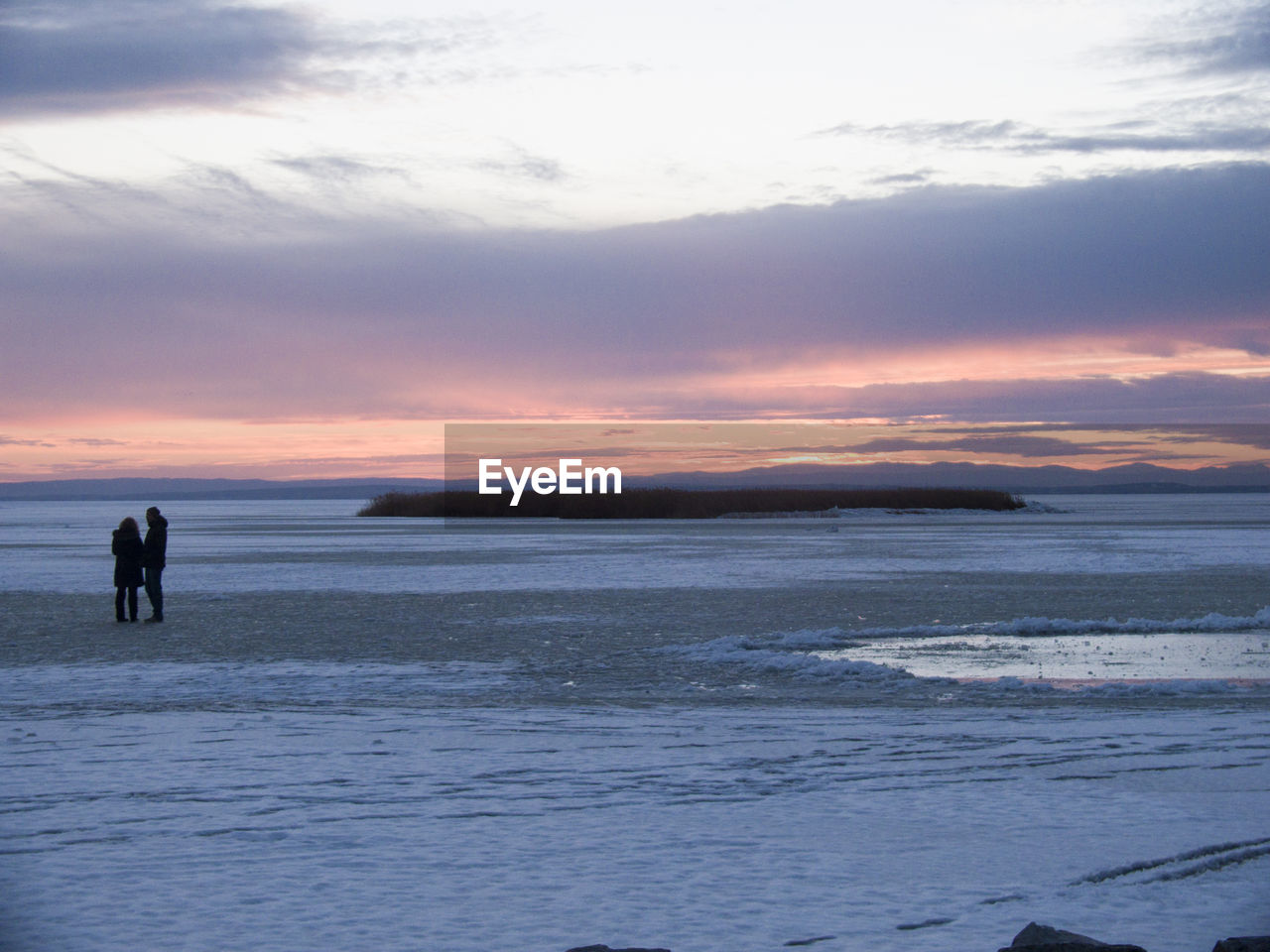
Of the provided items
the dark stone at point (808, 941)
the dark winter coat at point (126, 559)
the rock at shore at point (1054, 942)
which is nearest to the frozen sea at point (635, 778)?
the dark stone at point (808, 941)

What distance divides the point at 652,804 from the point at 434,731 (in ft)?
7.58

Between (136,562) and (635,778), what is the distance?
34.0ft

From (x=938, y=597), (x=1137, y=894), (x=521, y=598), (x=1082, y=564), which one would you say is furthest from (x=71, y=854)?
(x=1082, y=564)

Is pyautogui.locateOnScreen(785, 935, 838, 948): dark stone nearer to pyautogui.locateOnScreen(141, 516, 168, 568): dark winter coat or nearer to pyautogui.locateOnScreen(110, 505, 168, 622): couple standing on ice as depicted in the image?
pyautogui.locateOnScreen(110, 505, 168, 622): couple standing on ice

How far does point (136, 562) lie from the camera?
1483 cm

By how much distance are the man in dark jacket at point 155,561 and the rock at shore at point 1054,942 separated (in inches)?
507

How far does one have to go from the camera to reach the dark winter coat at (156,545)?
49.1 ft

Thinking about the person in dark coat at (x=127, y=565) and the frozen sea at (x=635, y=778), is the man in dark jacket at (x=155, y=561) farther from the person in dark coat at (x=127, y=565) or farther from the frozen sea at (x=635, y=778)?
the frozen sea at (x=635, y=778)

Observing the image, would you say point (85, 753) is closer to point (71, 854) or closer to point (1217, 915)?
point (71, 854)

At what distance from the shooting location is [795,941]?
4199 mm

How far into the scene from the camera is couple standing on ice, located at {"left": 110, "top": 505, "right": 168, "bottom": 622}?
14672mm

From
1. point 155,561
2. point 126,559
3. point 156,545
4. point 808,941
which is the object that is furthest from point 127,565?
point 808,941

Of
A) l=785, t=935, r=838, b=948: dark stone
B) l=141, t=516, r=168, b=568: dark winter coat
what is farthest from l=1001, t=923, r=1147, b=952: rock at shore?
l=141, t=516, r=168, b=568: dark winter coat

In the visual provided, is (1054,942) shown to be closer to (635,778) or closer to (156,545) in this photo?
(635,778)
